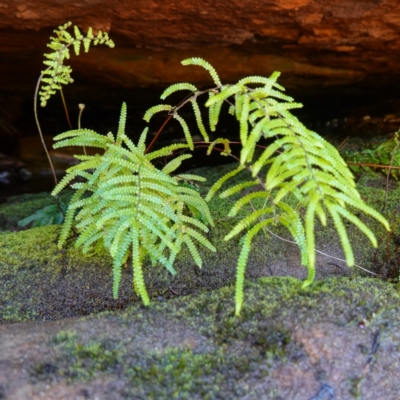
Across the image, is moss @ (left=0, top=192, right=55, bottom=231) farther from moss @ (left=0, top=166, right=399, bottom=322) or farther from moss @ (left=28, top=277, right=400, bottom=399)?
moss @ (left=28, top=277, right=400, bottom=399)

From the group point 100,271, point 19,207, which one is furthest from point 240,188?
point 19,207

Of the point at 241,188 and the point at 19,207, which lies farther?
the point at 19,207

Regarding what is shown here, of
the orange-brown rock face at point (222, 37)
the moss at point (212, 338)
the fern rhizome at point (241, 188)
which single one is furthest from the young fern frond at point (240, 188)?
the orange-brown rock face at point (222, 37)

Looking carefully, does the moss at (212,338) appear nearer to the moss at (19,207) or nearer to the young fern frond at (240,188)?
the young fern frond at (240,188)

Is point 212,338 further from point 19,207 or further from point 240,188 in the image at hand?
point 19,207

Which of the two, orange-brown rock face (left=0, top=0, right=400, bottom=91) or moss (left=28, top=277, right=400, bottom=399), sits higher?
orange-brown rock face (left=0, top=0, right=400, bottom=91)

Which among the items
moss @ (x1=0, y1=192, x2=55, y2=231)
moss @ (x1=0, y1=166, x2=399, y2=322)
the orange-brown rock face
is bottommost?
moss @ (x1=0, y1=192, x2=55, y2=231)

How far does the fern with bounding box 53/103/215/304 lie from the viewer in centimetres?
224

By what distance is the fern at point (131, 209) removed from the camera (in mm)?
2242

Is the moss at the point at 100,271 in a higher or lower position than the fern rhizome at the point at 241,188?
lower

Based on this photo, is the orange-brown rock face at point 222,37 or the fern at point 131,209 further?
the orange-brown rock face at point 222,37

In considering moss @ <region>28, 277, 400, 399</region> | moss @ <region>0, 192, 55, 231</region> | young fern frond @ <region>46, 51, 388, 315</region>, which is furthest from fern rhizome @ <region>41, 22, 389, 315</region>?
moss @ <region>0, 192, 55, 231</region>

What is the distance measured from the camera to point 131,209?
2262mm

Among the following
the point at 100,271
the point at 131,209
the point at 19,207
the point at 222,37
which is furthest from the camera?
the point at 19,207
